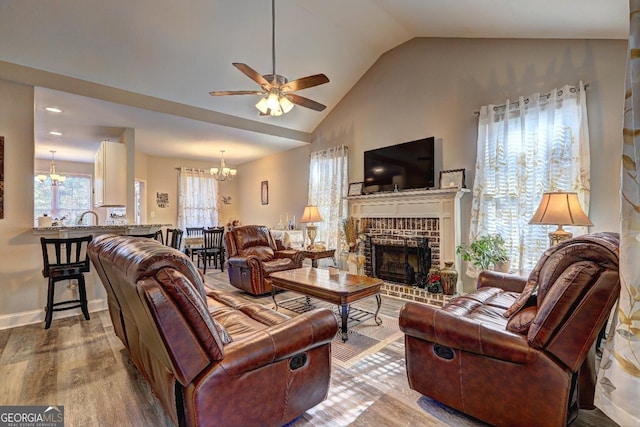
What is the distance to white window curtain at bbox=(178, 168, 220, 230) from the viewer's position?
317 inches

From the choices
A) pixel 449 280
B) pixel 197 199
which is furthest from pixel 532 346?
pixel 197 199

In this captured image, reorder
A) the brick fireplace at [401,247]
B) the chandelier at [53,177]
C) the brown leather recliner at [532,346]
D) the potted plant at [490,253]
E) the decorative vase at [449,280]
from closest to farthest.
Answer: the brown leather recliner at [532,346] → the potted plant at [490,253] → the decorative vase at [449,280] → the brick fireplace at [401,247] → the chandelier at [53,177]

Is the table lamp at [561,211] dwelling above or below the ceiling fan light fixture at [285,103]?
below

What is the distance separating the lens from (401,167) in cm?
479

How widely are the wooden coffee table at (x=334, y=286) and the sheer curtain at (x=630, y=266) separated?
1831mm

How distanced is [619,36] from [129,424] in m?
5.05

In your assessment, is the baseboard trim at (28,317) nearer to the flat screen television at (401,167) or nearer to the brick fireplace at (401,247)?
the brick fireplace at (401,247)

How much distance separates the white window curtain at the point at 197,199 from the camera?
8.05 m

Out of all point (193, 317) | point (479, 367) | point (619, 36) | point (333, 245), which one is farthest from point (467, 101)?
point (193, 317)

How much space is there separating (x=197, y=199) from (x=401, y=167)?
5.86 m

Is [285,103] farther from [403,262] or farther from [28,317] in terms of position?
[28,317]

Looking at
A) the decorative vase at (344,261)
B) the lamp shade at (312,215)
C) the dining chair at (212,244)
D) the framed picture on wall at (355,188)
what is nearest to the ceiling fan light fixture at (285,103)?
the lamp shade at (312,215)

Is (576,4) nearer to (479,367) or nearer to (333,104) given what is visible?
(479,367)

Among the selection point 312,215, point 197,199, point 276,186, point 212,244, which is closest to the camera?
point 312,215
